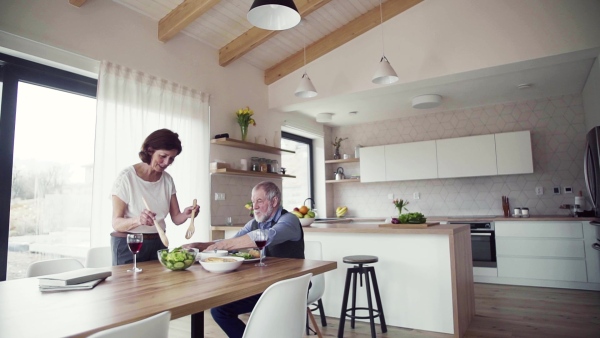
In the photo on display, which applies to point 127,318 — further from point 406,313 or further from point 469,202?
point 469,202

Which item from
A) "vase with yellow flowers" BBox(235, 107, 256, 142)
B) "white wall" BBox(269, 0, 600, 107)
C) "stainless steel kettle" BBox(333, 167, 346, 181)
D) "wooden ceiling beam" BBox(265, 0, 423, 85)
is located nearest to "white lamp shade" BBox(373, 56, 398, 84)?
"white wall" BBox(269, 0, 600, 107)

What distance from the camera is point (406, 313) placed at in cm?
315

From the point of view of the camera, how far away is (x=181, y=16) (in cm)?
359

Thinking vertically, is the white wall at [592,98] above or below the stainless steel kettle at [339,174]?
above

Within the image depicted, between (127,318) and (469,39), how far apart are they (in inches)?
158

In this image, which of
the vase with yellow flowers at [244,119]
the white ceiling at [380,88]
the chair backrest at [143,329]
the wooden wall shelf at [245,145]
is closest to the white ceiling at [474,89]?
the white ceiling at [380,88]

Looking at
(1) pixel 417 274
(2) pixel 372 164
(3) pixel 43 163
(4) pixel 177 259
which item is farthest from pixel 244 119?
(4) pixel 177 259

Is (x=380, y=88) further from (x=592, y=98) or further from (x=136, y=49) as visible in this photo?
(x=136, y=49)

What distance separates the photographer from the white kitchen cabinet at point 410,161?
18.5 feet

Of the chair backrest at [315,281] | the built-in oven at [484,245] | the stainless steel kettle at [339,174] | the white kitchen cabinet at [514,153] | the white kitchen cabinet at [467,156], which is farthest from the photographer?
the stainless steel kettle at [339,174]

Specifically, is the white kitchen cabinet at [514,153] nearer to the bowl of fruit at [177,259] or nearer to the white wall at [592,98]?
the white wall at [592,98]

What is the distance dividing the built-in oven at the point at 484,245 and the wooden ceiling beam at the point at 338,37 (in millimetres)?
2878

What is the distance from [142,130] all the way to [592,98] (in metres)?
4.83

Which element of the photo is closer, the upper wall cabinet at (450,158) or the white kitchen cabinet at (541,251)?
the white kitchen cabinet at (541,251)
